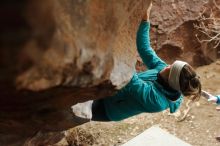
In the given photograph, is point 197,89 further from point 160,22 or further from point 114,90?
point 160,22

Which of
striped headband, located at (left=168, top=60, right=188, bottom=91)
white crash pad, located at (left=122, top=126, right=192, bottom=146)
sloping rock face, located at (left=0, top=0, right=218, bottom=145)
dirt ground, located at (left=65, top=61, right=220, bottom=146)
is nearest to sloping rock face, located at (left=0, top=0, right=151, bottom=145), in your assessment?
sloping rock face, located at (left=0, top=0, right=218, bottom=145)

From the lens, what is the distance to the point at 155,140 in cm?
431

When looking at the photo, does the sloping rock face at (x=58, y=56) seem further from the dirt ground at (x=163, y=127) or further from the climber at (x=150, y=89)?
the dirt ground at (x=163, y=127)

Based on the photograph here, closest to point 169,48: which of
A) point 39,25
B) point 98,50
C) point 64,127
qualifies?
point 64,127

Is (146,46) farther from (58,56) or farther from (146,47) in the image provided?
(58,56)

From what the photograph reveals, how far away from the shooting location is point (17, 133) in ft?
8.58

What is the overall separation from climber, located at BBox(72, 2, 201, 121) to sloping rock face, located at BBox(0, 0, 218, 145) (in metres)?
0.53

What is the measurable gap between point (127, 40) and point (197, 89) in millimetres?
1025

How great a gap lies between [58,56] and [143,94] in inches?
67.4

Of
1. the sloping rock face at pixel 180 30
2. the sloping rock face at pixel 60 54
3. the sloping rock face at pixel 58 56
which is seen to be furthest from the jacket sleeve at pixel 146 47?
the sloping rock face at pixel 180 30

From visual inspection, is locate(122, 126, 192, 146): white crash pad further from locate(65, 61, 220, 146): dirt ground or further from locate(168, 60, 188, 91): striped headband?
locate(168, 60, 188, 91): striped headband

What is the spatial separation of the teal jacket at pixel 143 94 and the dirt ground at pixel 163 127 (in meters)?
1.50

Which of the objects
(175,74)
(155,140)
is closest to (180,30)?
(155,140)

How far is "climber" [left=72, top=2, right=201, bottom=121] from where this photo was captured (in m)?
2.74
